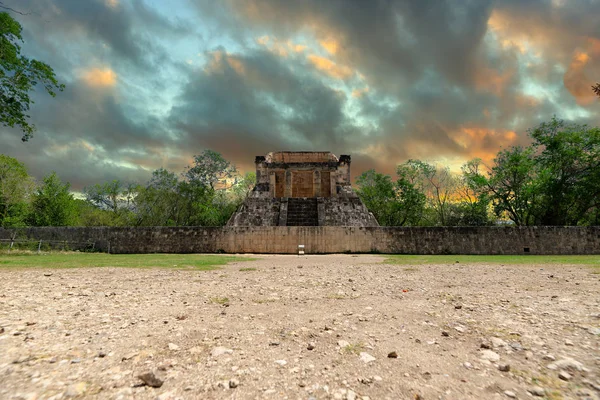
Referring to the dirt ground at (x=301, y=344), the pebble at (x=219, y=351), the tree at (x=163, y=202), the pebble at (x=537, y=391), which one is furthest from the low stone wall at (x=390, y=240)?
the tree at (x=163, y=202)

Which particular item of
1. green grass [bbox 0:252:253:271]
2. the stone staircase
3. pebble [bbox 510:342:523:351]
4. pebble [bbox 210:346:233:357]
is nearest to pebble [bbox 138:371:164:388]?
pebble [bbox 210:346:233:357]

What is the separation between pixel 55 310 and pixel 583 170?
3101 cm

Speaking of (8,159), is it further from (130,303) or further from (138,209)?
(130,303)

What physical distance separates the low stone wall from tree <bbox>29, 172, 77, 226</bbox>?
68.4 ft

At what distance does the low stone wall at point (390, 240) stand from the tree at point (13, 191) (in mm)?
20219

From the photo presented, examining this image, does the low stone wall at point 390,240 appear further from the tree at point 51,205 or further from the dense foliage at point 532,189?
the tree at point 51,205

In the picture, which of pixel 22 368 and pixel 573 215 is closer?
pixel 22 368

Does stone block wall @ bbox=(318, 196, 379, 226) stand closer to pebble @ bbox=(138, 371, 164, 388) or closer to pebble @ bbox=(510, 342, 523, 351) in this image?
pebble @ bbox=(510, 342, 523, 351)

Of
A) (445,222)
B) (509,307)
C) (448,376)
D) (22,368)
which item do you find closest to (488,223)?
(445,222)

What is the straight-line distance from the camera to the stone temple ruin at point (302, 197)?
824 inches

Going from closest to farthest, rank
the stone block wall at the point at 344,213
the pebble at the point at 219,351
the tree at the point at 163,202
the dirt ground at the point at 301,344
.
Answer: the dirt ground at the point at 301,344, the pebble at the point at 219,351, the stone block wall at the point at 344,213, the tree at the point at 163,202

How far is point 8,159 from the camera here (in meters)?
27.2

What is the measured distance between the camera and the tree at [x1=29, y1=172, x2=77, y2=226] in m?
27.5

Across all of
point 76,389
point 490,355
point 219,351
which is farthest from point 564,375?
point 76,389
